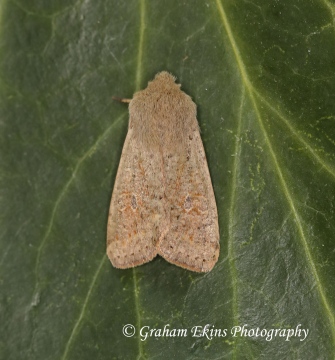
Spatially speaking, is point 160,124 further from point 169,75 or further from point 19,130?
point 19,130

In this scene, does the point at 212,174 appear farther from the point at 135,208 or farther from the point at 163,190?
the point at 135,208

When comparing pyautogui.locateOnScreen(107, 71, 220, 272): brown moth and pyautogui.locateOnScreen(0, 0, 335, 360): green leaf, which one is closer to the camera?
pyautogui.locateOnScreen(0, 0, 335, 360): green leaf

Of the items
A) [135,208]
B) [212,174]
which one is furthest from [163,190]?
[212,174]

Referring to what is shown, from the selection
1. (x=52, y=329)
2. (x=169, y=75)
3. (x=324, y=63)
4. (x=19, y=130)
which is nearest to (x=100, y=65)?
(x=169, y=75)

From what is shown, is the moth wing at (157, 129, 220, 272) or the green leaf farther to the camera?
the moth wing at (157, 129, 220, 272)

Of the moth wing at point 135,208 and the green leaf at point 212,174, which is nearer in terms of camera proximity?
the green leaf at point 212,174
